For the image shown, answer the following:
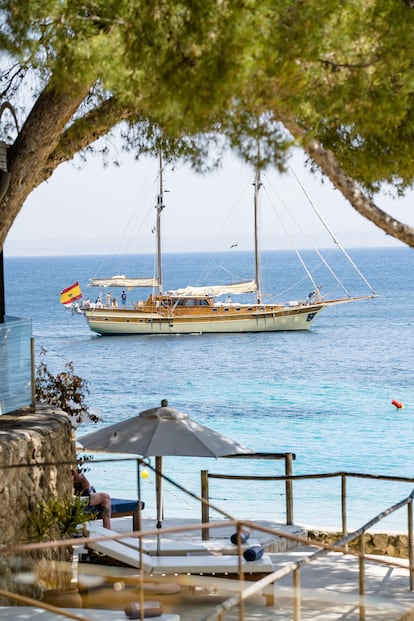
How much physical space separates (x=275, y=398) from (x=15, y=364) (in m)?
32.4

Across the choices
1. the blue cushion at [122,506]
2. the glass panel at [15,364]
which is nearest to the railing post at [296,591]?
the glass panel at [15,364]

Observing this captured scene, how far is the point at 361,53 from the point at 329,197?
330ft

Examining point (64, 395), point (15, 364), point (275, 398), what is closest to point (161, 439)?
point (15, 364)

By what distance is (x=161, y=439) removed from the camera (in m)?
9.23

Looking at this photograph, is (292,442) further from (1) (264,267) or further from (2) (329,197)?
(1) (264,267)

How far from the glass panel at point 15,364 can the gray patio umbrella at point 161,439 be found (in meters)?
0.69

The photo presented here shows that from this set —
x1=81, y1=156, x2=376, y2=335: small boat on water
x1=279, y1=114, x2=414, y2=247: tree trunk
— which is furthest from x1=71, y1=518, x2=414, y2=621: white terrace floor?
x1=81, y1=156, x2=376, y2=335: small boat on water

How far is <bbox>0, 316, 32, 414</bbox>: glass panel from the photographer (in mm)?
9117

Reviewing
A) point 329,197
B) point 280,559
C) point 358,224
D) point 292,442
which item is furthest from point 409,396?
point 358,224

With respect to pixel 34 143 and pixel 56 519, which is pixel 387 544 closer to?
pixel 56 519

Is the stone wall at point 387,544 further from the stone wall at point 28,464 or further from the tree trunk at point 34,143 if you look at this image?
the tree trunk at point 34,143

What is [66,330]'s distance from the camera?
6875 cm

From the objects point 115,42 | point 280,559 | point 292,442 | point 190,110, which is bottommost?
point 292,442

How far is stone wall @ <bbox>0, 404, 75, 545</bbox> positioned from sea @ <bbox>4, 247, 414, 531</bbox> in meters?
0.37
